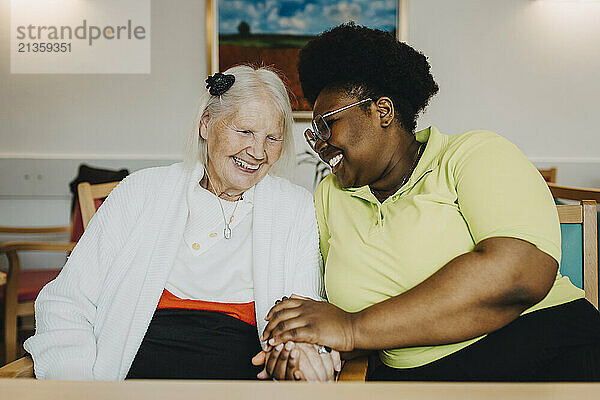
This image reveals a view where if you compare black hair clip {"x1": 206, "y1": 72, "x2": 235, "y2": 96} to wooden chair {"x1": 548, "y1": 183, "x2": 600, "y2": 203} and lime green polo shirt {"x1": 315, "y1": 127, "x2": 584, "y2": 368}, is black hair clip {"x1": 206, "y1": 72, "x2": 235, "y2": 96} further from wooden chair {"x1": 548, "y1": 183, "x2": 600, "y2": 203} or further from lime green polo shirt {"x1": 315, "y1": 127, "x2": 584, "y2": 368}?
wooden chair {"x1": 548, "y1": 183, "x2": 600, "y2": 203}

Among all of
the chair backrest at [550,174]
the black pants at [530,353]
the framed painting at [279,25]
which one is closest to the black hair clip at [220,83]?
the black pants at [530,353]

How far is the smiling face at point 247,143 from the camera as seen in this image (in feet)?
4.70

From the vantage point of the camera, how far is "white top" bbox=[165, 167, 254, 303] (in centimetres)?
142

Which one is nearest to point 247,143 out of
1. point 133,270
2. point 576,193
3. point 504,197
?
point 133,270

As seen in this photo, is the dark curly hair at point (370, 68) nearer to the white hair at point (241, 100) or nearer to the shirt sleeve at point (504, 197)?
the white hair at point (241, 100)

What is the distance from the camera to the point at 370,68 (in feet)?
4.28

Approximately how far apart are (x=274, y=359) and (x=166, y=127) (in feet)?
9.70

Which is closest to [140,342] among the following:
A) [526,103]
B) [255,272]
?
[255,272]

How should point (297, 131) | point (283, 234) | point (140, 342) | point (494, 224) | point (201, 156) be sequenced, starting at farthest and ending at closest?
point (297, 131), point (201, 156), point (283, 234), point (140, 342), point (494, 224)

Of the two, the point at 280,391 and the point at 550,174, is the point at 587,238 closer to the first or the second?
the point at 280,391

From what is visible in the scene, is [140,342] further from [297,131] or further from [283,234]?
[297,131]

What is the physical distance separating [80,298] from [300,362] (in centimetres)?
58

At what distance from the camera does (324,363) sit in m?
1.12

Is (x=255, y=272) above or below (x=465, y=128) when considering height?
below
